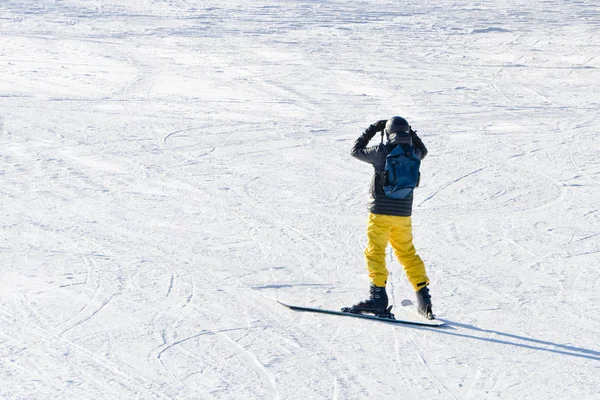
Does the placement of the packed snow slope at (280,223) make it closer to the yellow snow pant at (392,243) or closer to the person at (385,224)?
the person at (385,224)

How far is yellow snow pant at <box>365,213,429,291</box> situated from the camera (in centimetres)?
570

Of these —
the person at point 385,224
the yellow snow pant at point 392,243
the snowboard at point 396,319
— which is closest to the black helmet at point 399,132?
the person at point 385,224

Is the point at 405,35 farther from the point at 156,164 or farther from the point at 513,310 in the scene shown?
the point at 513,310

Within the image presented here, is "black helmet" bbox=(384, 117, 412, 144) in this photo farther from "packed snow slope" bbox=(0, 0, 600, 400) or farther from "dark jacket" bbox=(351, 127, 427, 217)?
"packed snow slope" bbox=(0, 0, 600, 400)

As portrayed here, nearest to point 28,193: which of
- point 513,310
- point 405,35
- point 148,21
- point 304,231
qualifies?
point 304,231

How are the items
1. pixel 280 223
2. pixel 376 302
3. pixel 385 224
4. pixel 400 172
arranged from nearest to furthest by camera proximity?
pixel 400 172 < pixel 385 224 < pixel 376 302 < pixel 280 223

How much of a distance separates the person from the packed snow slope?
215 millimetres

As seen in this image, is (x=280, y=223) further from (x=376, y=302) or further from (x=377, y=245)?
(x=377, y=245)

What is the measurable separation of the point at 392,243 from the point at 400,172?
0.53 m

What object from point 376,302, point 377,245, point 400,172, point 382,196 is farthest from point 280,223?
point 400,172

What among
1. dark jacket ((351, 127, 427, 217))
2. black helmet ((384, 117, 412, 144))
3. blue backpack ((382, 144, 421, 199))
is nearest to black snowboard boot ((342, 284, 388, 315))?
dark jacket ((351, 127, 427, 217))

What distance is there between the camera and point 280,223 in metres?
8.37

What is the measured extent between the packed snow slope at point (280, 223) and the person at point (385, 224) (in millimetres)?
215

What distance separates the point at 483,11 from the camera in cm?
2673
